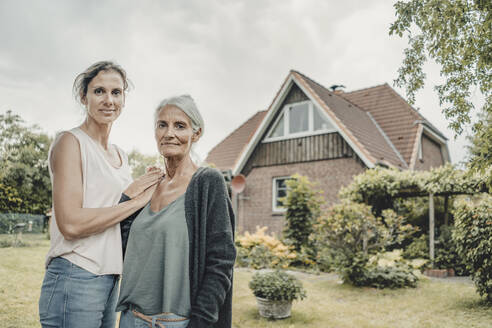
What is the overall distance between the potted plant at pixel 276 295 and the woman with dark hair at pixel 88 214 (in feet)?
13.7

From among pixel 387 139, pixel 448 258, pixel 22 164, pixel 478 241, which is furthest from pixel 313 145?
pixel 22 164

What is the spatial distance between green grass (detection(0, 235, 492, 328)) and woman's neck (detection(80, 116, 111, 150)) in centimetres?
376

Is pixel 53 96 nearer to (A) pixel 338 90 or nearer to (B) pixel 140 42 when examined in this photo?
(B) pixel 140 42

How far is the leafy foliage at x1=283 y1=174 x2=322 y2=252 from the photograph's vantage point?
38.9ft

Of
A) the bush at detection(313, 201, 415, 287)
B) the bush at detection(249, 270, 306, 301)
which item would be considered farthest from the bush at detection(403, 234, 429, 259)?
the bush at detection(249, 270, 306, 301)

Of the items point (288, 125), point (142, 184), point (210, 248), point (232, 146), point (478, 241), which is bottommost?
point (478, 241)

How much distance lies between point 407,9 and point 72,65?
4357 mm

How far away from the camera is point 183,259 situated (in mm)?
1726

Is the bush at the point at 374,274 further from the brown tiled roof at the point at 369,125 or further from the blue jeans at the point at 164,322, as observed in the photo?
the blue jeans at the point at 164,322

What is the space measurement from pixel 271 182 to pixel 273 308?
9.36 metres

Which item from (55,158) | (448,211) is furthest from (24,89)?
(448,211)

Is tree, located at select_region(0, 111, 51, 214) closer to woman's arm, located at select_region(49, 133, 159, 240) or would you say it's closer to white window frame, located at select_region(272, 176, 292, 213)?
woman's arm, located at select_region(49, 133, 159, 240)

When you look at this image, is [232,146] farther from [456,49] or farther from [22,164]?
[456,49]

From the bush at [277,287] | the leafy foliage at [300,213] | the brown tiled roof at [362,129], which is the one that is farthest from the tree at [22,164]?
the brown tiled roof at [362,129]
